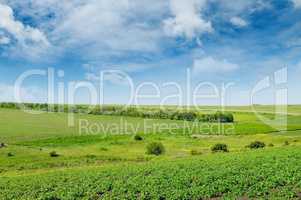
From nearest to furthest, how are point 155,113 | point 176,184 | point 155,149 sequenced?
1. point 176,184
2. point 155,149
3. point 155,113

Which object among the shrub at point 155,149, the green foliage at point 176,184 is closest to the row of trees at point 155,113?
the shrub at point 155,149

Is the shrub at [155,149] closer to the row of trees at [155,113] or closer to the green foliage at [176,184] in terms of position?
the green foliage at [176,184]

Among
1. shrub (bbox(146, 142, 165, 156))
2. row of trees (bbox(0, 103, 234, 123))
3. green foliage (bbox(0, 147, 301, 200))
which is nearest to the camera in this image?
green foliage (bbox(0, 147, 301, 200))

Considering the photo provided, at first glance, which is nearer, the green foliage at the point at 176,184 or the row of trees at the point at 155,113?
the green foliage at the point at 176,184

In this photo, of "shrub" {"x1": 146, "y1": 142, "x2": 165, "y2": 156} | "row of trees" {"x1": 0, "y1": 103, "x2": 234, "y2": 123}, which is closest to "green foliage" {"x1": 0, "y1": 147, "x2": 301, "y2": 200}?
"shrub" {"x1": 146, "y1": 142, "x2": 165, "y2": 156}

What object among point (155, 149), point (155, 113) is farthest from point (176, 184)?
point (155, 113)

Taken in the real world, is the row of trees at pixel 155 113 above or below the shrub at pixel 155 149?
above

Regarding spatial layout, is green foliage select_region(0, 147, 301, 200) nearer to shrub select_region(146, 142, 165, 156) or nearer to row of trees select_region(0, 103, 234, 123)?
shrub select_region(146, 142, 165, 156)

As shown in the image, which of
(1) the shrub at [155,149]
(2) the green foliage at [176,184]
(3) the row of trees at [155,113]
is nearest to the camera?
(2) the green foliage at [176,184]

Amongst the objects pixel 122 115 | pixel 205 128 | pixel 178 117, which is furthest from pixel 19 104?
pixel 205 128

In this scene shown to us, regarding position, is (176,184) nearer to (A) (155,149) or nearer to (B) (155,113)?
(A) (155,149)

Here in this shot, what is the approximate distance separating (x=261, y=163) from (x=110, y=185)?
47.0 ft

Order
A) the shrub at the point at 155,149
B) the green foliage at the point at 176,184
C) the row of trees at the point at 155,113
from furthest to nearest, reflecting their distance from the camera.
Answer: the row of trees at the point at 155,113 → the shrub at the point at 155,149 → the green foliage at the point at 176,184

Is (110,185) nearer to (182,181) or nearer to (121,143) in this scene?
(182,181)
